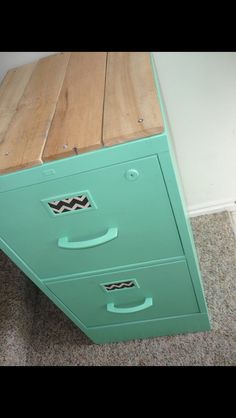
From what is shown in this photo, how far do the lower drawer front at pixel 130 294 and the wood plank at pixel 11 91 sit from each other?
0.37 m

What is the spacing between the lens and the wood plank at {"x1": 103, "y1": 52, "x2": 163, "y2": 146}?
44cm

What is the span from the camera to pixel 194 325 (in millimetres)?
899

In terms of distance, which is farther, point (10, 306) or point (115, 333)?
point (10, 306)

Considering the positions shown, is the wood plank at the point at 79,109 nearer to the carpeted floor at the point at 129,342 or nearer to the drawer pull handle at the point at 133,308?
the drawer pull handle at the point at 133,308

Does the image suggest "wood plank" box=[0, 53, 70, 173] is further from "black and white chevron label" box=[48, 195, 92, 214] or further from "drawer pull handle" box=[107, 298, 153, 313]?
"drawer pull handle" box=[107, 298, 153, 313]

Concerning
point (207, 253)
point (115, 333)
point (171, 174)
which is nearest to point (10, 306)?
point (115, 333)

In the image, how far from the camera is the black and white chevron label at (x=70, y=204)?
519mm

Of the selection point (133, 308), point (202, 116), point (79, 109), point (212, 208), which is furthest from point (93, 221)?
point (212, 208)

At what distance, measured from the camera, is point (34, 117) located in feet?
1.87

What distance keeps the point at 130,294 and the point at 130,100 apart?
467 mm

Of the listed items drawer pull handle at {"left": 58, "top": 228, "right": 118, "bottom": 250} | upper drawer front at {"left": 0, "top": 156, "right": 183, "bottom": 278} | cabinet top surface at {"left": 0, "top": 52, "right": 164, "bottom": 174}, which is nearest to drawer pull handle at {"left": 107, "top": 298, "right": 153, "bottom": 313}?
upper drawer front at {"left": 0, "top": 156, "right": 183, "bottom": 278}
